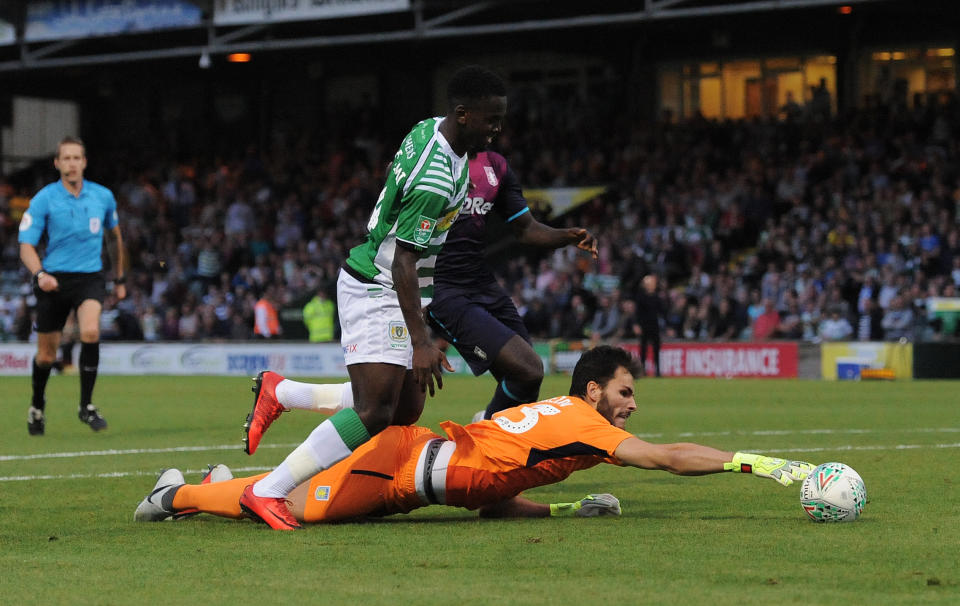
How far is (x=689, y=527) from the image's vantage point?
5883 millimetres

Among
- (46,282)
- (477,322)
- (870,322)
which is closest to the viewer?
(477,322)

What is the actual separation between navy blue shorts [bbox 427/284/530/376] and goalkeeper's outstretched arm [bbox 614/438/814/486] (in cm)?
171

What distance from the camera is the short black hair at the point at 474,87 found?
5852mm

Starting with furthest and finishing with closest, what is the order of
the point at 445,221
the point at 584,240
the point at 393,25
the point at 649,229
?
1. the point at 393,25
2. the point at 649,229
3. the point at 584,240
4. the point at 445,221

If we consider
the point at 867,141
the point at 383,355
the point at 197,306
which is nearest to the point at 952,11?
the point at 867,141

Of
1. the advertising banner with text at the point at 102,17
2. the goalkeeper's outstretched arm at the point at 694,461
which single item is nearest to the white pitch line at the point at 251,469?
the goalkeeper's outstretched arm at the point at 694,461

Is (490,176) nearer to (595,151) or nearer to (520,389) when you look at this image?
(520,389)

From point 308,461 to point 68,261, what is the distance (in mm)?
6159

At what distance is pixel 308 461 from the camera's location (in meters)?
5.88

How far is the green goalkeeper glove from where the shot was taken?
221 inches

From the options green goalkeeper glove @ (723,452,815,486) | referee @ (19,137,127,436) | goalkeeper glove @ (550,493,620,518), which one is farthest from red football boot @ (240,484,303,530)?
referee @ (19,137,127,436)

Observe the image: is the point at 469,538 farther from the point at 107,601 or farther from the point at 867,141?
the point at 867,141

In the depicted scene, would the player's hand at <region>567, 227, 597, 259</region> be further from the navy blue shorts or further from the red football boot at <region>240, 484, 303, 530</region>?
the red football boot at <region>240, 484, 303, 530</region>

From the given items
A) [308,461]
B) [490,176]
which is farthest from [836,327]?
[308,461]
